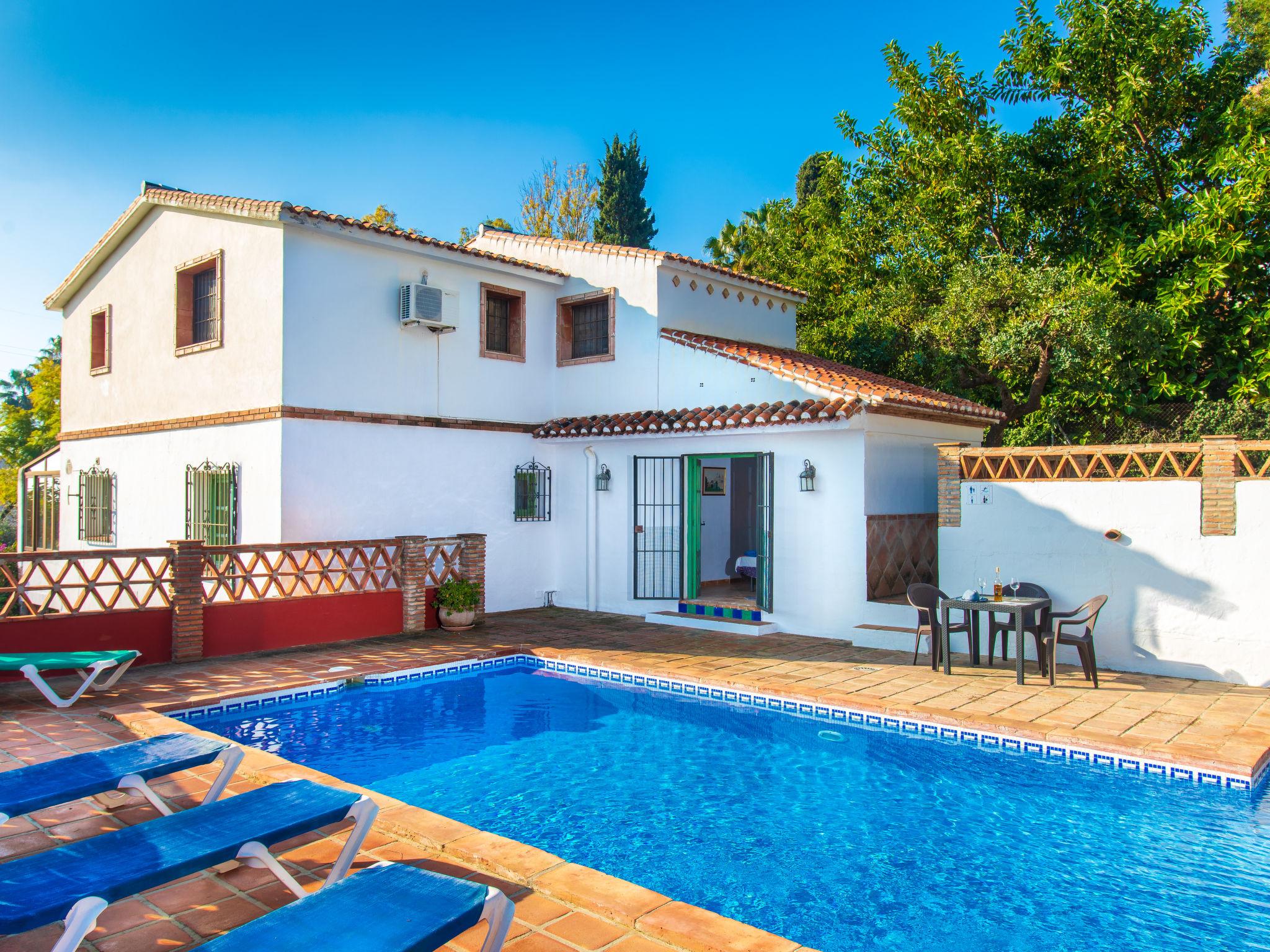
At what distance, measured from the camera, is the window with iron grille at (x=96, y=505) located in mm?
15750

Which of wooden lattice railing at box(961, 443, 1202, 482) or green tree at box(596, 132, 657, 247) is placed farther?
green tree at box(596, 132, 657, 247)

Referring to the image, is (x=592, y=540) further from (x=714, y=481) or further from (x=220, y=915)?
(x=220, y=915)

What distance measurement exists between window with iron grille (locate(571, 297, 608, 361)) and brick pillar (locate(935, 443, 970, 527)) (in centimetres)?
628

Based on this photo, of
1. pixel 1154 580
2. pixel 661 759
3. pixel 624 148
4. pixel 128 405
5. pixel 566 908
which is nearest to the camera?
pixel 566 908

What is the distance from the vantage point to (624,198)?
33.5m

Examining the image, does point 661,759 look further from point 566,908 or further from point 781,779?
point 566,908

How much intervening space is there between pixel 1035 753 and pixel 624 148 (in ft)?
102

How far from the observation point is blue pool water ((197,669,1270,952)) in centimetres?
456

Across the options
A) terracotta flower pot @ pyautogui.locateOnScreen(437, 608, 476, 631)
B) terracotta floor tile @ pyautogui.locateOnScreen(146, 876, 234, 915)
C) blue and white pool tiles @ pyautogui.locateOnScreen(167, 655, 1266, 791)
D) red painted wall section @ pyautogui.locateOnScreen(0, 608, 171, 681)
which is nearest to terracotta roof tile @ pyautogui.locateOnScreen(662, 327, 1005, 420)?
blue and white pool tiles @ pyautogui.locateOnScreen(167, 655, 1266, 791)

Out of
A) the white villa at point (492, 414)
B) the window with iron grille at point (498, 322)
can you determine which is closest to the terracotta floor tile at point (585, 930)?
the white villa at point (492, 414)

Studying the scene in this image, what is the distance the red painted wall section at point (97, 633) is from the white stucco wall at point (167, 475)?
2226 mm

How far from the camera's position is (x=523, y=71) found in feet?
60.2

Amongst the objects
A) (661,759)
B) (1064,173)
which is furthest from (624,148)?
(661,759)

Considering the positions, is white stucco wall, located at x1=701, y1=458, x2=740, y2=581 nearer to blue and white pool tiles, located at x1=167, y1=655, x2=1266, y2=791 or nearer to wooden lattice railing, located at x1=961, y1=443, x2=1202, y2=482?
wooden lattice railing, located at x1=961, y1=443, x2=1202, y2=482
